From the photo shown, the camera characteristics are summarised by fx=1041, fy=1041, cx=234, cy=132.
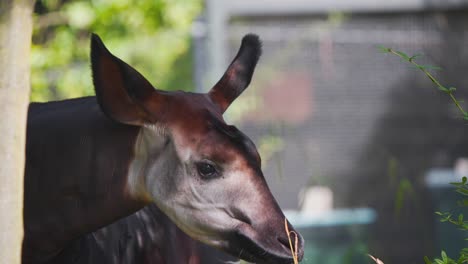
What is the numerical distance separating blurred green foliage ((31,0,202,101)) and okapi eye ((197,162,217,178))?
5048 mm

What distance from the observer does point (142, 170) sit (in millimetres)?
3154

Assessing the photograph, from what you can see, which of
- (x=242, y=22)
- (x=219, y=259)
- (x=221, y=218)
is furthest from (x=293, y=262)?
(x=242, y=22)

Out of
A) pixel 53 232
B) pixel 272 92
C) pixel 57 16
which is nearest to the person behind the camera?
pixel 53 232

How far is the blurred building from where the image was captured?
792cm

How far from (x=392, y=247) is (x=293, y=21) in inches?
78.1

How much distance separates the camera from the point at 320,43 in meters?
8.28

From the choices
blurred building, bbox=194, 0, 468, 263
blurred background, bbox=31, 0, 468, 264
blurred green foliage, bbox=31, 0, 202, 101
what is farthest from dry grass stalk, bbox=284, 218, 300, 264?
blurred green foliage, bbox=31, 0, 202, 101

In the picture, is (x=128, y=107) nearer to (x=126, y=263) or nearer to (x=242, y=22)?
(x=126, y=263)

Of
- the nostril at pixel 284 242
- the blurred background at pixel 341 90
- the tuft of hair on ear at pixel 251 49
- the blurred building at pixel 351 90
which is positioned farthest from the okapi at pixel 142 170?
the blurred building at pixel 351 90

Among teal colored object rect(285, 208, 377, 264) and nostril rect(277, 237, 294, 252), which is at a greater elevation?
nostril rect(277, 237, 294, 252)

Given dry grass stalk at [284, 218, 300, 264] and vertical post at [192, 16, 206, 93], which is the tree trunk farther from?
vertical post at [192, 16, 206, 93]

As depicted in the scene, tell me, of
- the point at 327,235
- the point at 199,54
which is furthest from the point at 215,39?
the point at 327,235

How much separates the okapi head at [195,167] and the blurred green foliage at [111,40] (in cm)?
489

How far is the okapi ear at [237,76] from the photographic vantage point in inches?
134
